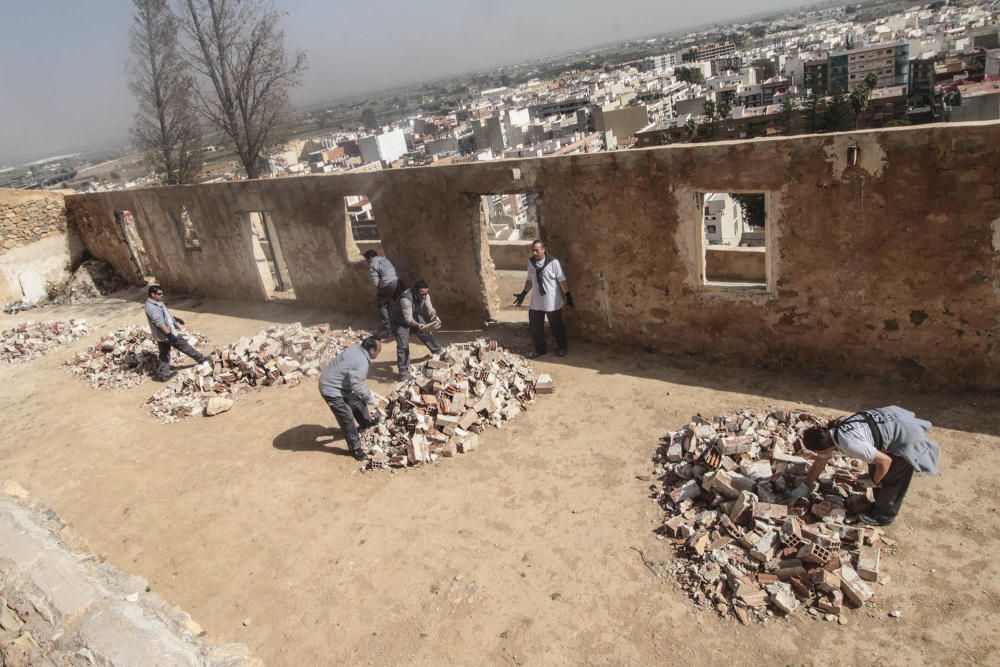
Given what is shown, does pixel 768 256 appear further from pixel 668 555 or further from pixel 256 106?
pixel 256 106

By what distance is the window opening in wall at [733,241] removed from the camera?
737 centimetres

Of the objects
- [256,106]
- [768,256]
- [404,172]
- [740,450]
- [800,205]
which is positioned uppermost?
[256,106]

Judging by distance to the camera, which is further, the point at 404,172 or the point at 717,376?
the point at 404,172

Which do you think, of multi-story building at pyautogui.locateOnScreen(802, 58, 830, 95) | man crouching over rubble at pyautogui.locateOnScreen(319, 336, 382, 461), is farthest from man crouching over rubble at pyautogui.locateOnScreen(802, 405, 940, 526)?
multi-story building at pyautogui.locateOnScreen(802, 58, 830, 95)

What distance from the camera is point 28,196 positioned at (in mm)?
15367

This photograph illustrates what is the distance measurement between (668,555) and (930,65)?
79.0 m

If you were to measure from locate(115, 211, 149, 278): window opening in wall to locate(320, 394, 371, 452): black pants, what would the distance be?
11049 millimetres

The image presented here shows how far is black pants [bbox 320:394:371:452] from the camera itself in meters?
6.24

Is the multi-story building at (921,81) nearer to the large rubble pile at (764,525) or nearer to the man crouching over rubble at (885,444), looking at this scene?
the large rubble pile at (764,525)

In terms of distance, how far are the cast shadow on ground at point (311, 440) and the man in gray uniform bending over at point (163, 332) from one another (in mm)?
2907

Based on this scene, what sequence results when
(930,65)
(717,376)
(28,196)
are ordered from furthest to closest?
(930,65) < (28,196) < (717,376)

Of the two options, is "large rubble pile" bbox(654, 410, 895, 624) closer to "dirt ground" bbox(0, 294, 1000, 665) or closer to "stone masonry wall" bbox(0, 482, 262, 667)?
"dirt ground" bbox(0, 294, 1000, 665)

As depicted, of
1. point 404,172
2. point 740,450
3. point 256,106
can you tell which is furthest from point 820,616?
point 256,106

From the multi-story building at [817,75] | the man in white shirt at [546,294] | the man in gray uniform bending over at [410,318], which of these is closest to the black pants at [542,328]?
the man in white shirt at [546,294]
